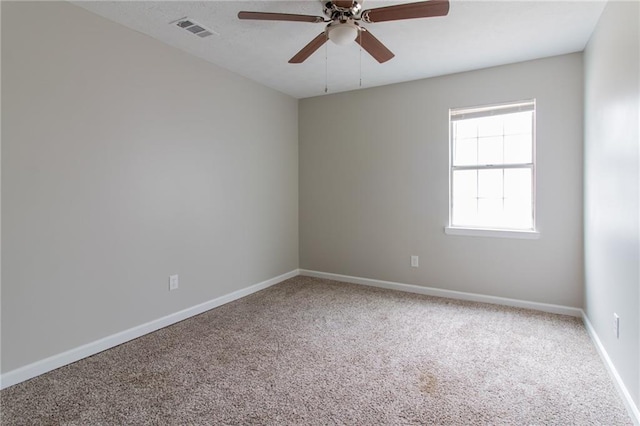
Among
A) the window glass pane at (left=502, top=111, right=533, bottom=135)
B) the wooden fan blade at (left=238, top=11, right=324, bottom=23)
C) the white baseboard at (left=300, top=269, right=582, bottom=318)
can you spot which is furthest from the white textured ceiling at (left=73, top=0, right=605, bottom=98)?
the white baseboard at (left=300, top=269, right=582, bottom=318)

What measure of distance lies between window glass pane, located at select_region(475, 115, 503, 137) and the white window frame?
1.8 inches

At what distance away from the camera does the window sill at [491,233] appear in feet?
11.2

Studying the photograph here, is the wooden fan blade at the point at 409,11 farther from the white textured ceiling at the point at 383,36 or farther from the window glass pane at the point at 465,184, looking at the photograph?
the window glass pane at the point at 465,184

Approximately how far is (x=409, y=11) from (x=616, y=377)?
8.39 feet

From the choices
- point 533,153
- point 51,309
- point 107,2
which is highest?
point 107,2

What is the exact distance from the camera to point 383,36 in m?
2.84

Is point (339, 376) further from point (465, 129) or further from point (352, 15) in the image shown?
point (465, 129)

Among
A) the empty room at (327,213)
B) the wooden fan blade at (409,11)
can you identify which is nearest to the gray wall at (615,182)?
the empty room at (327,213)

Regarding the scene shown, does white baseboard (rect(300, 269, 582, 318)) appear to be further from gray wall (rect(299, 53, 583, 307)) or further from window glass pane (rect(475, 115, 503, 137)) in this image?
window glass pane (rect(475, 115, 503, 137))

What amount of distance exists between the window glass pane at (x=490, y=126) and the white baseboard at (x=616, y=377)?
2.00 meters

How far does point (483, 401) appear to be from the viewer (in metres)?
1.93

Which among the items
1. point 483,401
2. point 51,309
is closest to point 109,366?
point 51,309

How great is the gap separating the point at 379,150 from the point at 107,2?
3.00m

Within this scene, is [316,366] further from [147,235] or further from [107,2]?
[107,2]
